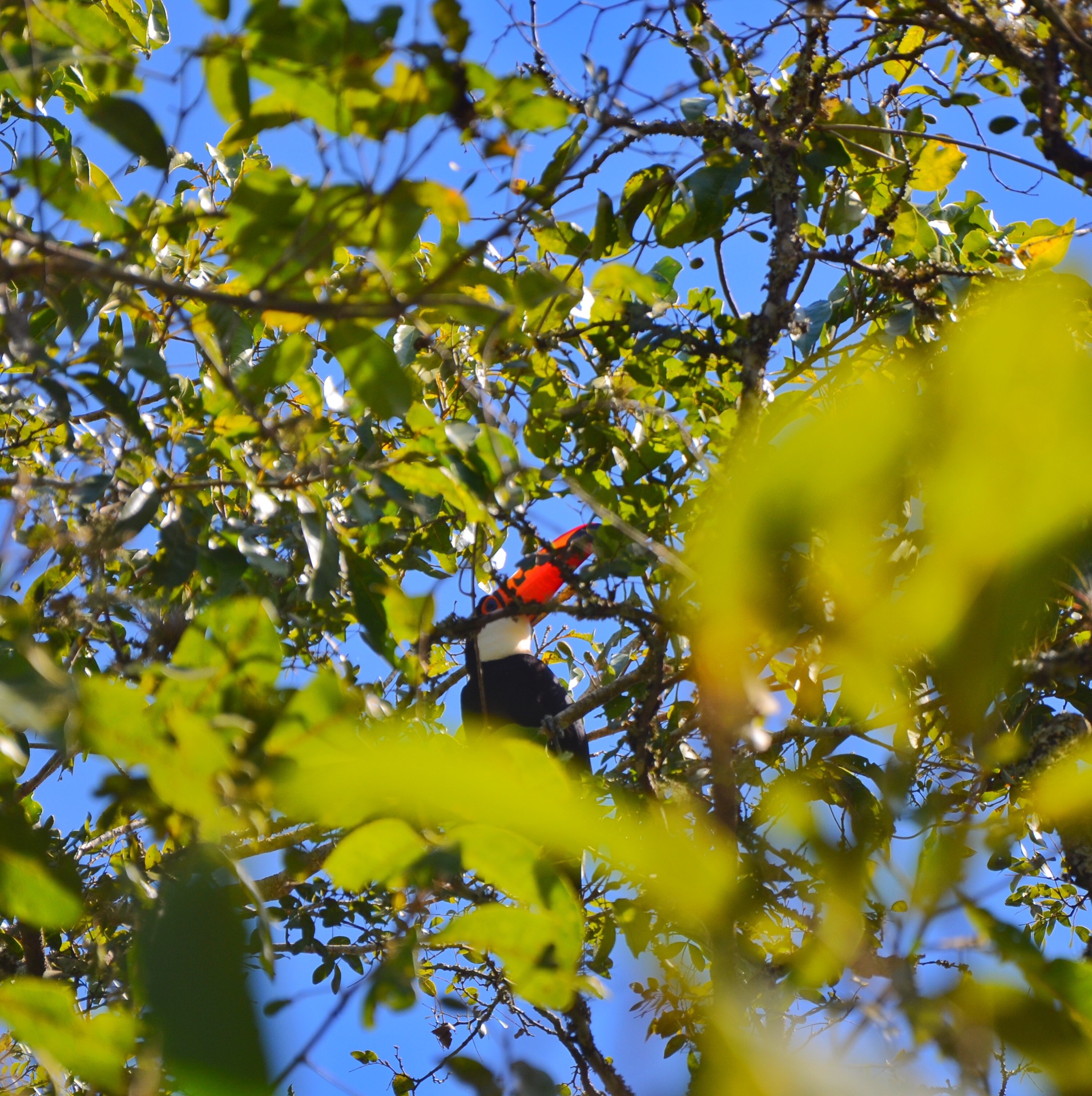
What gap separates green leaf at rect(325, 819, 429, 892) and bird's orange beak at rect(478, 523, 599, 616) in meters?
0.71

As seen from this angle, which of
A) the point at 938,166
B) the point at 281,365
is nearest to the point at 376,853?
the point at 281,365

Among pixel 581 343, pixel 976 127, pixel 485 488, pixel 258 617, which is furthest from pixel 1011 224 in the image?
pixel 258 617

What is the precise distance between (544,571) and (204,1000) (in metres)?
1.79

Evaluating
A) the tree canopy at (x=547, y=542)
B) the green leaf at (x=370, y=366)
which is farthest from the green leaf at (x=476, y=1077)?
the green leaf at (x=370, y=366)

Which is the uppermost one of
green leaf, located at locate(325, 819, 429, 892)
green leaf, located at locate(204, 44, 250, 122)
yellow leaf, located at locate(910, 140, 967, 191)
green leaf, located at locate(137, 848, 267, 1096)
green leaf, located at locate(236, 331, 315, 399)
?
yellow leaf, located at locate(910, 140, 967, 191)

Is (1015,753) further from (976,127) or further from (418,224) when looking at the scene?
(976,127)

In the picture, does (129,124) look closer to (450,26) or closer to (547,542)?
(450,26)

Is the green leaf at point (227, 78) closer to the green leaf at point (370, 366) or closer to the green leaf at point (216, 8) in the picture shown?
the green leaf at point (216, 8)

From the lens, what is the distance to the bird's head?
1.22 meters

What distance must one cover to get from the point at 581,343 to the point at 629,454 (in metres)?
0.19

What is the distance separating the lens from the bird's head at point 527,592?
122cm

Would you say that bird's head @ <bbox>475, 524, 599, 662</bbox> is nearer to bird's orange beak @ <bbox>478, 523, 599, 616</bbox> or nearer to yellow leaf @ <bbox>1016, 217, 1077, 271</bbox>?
bird's orange beak @ <bbox>478, 523, 599, 616</bbox>

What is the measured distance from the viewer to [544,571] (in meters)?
1.98

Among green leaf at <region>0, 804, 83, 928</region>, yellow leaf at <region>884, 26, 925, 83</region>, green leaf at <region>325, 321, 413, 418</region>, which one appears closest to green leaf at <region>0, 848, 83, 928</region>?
green leaf at <region>0, 804, 83, 928</region>
